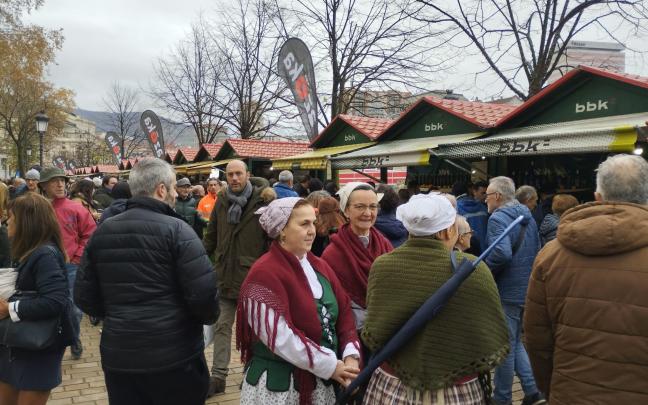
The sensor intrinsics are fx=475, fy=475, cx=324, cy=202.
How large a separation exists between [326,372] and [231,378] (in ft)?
9.04

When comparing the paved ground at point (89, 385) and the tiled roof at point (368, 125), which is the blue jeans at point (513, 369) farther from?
the tiled roof at point (368, 125)

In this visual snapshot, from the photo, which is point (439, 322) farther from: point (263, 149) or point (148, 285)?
point (263, 149)

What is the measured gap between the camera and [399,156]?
345 inches

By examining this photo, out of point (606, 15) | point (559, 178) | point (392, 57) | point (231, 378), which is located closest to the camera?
point (231, 378)

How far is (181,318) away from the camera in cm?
246

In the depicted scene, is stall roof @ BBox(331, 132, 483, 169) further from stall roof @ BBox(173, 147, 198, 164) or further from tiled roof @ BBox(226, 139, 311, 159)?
stall roof @ BBox(173, 147, 198, 164)

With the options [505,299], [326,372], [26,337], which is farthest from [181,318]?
[505,299]

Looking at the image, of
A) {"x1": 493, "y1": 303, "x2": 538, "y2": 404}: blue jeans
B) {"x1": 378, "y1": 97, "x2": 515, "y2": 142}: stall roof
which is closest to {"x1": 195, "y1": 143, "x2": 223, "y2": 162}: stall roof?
{"x1": 378, "y1": 97, "x2": 515, "y2": 142}: stall roof

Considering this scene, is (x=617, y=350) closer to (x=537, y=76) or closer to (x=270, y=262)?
(x=270, y=262)

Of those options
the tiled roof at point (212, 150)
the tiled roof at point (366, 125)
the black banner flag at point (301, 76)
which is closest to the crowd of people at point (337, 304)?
the black banner flag at point (301, 76)

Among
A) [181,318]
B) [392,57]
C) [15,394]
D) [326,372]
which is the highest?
[392,57]

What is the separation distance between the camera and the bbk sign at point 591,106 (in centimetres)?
730

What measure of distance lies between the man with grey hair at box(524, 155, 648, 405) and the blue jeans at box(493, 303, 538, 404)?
2034 mm

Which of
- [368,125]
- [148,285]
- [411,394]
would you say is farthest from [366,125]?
[411,394]
